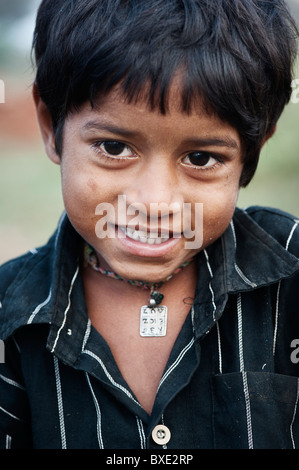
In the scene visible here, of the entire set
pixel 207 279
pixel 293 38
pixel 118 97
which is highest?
pixel 293 38

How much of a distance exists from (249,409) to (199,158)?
21.7 inches

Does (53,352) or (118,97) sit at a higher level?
(118,97)

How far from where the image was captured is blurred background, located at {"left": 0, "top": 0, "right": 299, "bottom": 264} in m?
3.30

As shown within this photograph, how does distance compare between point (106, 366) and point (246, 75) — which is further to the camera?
point (106, 366)

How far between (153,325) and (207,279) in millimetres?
164

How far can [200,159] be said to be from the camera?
1.33 metres

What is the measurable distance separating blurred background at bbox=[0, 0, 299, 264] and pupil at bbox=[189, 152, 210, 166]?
175 centimetres

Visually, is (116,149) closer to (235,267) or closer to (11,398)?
(235,267)

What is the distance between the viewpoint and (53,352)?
1.40m

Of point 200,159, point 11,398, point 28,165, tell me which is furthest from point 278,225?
point 28,165

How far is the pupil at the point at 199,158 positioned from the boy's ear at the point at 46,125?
0.36 metres

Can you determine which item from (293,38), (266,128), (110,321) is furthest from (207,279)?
(293,38)

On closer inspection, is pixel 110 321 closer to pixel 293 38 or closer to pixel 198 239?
pixel 198 239
